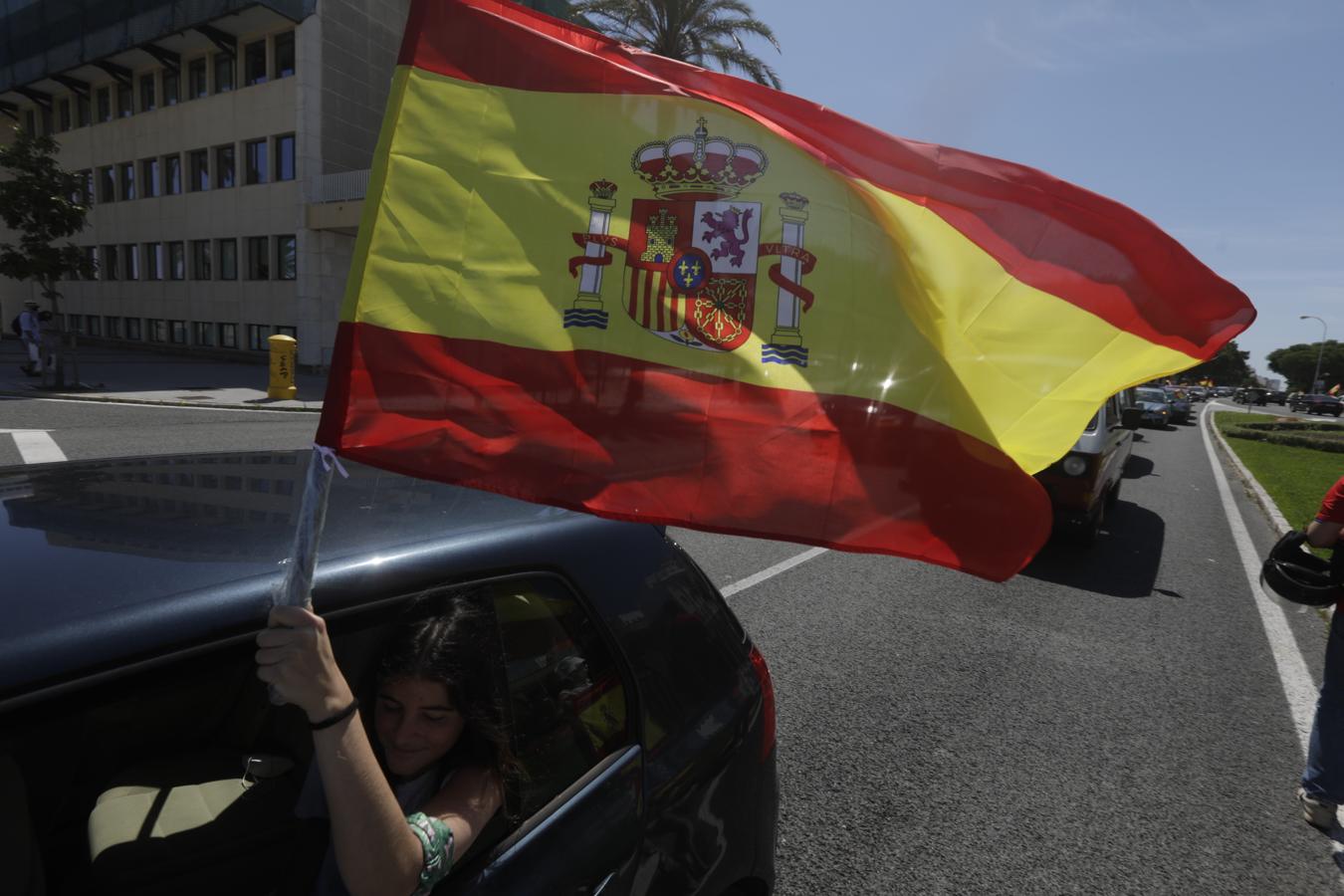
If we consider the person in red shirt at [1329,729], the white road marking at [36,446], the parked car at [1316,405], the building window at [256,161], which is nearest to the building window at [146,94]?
the building window at [256,161]

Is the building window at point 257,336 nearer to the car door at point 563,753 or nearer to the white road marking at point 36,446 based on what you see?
the white road marking at point 36,446

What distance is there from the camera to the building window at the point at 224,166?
30.2 meters

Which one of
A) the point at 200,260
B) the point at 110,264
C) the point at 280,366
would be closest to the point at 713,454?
the point at 280,366

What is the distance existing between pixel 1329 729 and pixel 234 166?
115 ft

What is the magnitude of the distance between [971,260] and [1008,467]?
1.69 ft

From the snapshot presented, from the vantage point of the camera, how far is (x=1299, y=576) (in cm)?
355

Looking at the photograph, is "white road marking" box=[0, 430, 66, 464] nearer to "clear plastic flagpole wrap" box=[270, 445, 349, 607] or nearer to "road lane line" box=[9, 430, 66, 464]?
"road lane line" box=[9, 430, 66, 464]

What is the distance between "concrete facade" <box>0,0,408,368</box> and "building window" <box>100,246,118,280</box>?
95 millimetres

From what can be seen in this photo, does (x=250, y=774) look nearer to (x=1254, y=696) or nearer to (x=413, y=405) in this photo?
(x=413, y=405)

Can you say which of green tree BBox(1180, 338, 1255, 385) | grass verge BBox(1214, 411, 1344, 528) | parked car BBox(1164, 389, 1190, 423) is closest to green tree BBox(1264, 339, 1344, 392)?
green tree BBox(1180, 338, 1255, 385)

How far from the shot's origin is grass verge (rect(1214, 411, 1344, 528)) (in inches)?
465

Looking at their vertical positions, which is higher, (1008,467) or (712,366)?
(712,366)

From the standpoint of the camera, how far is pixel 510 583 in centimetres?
179

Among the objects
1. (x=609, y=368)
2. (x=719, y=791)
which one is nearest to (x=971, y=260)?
(x=609, y=368)
